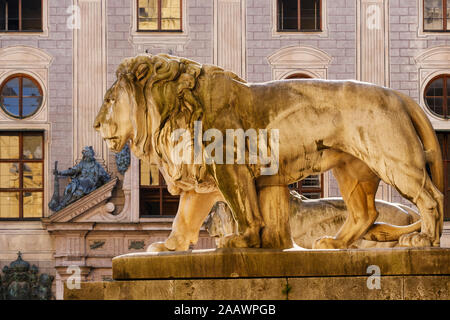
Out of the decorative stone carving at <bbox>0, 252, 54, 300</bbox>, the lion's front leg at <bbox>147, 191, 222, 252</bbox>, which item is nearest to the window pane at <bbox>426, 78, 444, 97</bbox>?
the decorative stone carving at <bbox>0, 252, 54, 300</bbox>

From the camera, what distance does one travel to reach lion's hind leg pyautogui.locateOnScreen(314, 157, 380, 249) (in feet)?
25.8

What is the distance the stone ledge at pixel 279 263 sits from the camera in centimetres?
689

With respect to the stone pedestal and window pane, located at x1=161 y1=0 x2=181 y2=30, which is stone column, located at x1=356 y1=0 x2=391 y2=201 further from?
the stone pedestal

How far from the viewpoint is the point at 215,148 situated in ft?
24.5

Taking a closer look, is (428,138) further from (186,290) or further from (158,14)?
(158,14)

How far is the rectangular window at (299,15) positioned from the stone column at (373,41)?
107 cm

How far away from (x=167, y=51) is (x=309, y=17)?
3.76 meters

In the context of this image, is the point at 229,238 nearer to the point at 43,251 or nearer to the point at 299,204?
the point at 299,204

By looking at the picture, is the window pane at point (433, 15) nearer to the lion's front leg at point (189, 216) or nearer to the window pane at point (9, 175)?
the window pane at point (9, 175)

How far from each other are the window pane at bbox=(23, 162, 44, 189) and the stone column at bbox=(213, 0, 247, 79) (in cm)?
526

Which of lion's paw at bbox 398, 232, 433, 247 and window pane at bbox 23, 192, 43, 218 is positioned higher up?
lion's paw at bbox 398, 232, 433, 247

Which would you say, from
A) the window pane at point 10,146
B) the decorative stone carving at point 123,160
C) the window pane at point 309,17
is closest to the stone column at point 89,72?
the decorative stone carving at point 123,160
